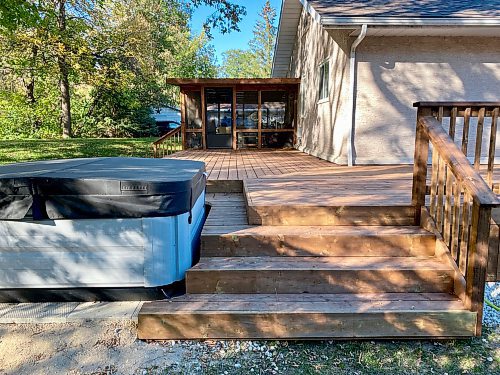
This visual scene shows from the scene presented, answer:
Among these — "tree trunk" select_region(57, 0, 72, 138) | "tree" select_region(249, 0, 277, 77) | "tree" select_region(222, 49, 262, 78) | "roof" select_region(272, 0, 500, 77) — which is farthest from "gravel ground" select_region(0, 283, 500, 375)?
"tree" select_region(222, 49, 262, 78)

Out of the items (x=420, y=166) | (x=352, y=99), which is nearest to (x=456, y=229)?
(x=420, y=166)

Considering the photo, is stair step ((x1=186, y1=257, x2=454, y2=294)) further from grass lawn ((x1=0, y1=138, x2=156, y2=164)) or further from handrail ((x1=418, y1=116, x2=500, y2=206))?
grass lawn ((x1=0, y1=138, x2=156, y2=164))

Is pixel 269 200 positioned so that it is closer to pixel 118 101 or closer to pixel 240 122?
pixel 240 122

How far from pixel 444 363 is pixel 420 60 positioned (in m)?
5.30

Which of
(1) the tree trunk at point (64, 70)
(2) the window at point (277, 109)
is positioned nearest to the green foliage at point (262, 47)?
(1) the tree trunk at point (64, 70)

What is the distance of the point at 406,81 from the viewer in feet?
19.4

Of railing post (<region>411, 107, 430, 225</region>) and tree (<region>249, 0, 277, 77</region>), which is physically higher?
tree (<region>249, 0, 277, 77</region>)

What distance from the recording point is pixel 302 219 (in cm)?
287

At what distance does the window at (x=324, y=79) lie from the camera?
7.05 m

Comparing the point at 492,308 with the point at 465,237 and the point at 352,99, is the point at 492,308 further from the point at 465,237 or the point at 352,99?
the point at 352,99

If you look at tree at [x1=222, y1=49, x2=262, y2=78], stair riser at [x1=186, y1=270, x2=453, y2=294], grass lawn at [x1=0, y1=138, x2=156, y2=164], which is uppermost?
tree at [x1=222, y1=49, x2=262, y2=78]

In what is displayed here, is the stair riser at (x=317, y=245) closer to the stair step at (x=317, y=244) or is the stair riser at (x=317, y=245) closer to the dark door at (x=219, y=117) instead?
the stair step at (x=317, y=244)

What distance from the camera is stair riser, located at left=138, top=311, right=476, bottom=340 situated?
206 cm

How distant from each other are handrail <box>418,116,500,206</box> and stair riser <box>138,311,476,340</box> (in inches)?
27.5
